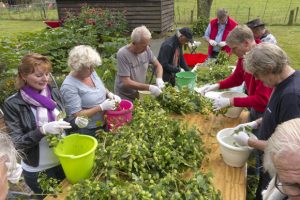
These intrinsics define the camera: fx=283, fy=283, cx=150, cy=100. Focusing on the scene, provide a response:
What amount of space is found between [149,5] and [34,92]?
32.5 feet

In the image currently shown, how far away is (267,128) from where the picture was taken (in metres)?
2.21

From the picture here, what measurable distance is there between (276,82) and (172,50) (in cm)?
238

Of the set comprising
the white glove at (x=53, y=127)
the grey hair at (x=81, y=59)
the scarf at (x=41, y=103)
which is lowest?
the white glove at (x=53, y=127)

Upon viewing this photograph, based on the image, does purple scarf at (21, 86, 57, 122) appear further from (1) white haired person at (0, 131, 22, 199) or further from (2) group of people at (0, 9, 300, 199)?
(1) white haired person at (0, 131, 22, 199)

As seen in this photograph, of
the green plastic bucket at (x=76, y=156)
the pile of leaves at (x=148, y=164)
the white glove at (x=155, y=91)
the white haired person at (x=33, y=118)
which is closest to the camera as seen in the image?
the pile of leaves at (x=148, y=164)

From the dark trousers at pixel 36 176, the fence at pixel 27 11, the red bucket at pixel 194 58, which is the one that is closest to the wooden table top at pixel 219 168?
the dark trousers at pixel 36 176

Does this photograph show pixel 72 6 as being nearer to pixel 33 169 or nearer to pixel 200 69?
pixel 200 69

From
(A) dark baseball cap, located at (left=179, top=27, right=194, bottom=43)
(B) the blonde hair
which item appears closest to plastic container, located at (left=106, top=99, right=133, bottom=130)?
(B) the blonde hair

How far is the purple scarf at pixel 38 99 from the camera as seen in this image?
2223 millimetres

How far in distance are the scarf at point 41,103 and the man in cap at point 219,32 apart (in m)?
4.20

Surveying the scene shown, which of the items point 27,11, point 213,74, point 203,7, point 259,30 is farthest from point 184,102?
point 27,11

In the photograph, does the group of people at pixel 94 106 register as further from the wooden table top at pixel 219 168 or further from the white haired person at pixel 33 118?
the wooden table top at pixel 219 168

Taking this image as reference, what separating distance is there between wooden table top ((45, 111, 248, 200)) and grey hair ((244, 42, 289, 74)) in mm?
772

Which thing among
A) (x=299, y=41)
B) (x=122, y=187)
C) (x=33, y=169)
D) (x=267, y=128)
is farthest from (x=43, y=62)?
(x=299, y=41)
